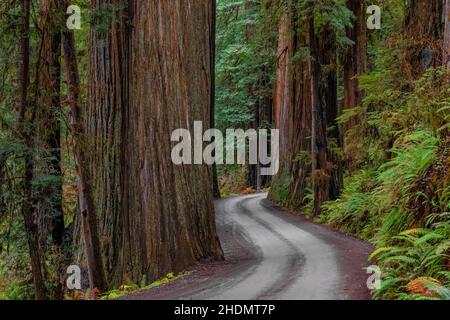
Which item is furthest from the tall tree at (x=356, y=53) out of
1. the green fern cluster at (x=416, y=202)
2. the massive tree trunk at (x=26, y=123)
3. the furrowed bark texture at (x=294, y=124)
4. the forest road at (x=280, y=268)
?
the massive tree trunk at (x=26, y=123)

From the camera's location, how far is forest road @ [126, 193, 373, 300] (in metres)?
6.64

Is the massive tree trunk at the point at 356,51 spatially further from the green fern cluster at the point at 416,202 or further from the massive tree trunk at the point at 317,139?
the green fern cluster at the point at 416,202

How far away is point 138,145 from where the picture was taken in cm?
1001

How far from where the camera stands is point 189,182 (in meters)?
10.6

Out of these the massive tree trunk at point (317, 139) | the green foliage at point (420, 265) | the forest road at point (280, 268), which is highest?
the massive tree trunk at point (317, 139)

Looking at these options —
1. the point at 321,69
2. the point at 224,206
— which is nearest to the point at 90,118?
the point at 321,69

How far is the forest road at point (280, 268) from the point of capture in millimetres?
6637

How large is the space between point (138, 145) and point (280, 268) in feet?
12.5

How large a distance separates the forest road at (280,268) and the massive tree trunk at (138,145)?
3.47 ft

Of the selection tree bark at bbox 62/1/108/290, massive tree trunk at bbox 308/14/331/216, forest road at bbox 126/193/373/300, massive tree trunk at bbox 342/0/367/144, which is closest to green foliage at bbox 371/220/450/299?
forest road at bbox 126/193/373/300

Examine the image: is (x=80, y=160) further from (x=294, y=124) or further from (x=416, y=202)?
(x=294, y=124)

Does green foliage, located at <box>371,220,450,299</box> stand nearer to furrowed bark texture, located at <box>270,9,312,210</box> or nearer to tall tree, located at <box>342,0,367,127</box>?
furrowed bark texture, located at <box>270,9,312,210</box>
